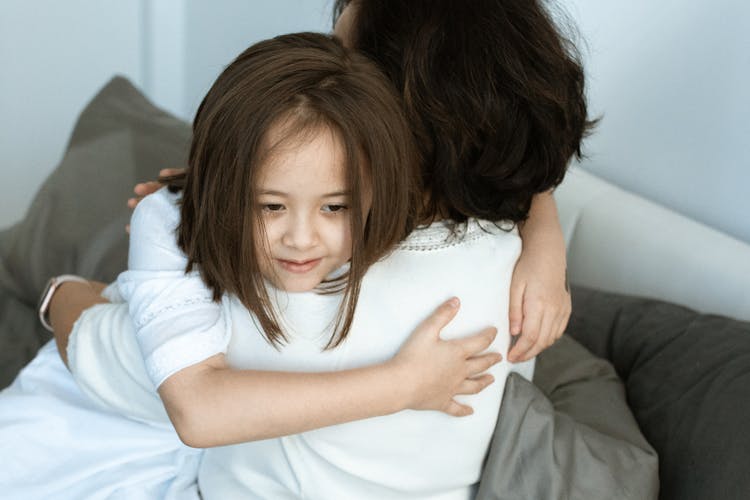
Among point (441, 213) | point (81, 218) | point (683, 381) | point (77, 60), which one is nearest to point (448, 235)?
point (441, 213)

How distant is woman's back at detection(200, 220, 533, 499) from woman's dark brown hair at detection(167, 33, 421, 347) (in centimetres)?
2

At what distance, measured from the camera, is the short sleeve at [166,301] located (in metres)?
0.94

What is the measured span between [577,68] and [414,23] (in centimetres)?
21

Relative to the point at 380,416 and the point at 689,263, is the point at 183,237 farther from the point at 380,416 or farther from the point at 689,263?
the point at 689,263

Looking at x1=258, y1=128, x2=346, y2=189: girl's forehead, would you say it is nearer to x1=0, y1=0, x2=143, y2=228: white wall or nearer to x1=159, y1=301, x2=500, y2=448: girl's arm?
x1=159, y1=301, x2=500, y2=448: girl's arm

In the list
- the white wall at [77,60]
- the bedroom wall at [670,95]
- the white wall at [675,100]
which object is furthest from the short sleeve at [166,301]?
the white wall at [77,60]

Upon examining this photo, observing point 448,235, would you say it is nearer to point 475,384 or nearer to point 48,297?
point 475,384

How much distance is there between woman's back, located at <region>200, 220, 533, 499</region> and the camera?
1003 millimetres

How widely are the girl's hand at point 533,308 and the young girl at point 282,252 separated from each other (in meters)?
0.07

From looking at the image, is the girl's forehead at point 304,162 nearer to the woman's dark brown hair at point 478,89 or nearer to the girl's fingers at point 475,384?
the woman's dark brown hair at point 478,89

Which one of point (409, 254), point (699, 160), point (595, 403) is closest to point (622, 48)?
point (699, 160)

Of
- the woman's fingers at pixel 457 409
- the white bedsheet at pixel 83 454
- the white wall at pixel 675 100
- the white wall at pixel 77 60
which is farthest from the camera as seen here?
the white wall at pixel 77 60

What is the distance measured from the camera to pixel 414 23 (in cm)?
103

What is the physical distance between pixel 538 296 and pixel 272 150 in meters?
0.38
